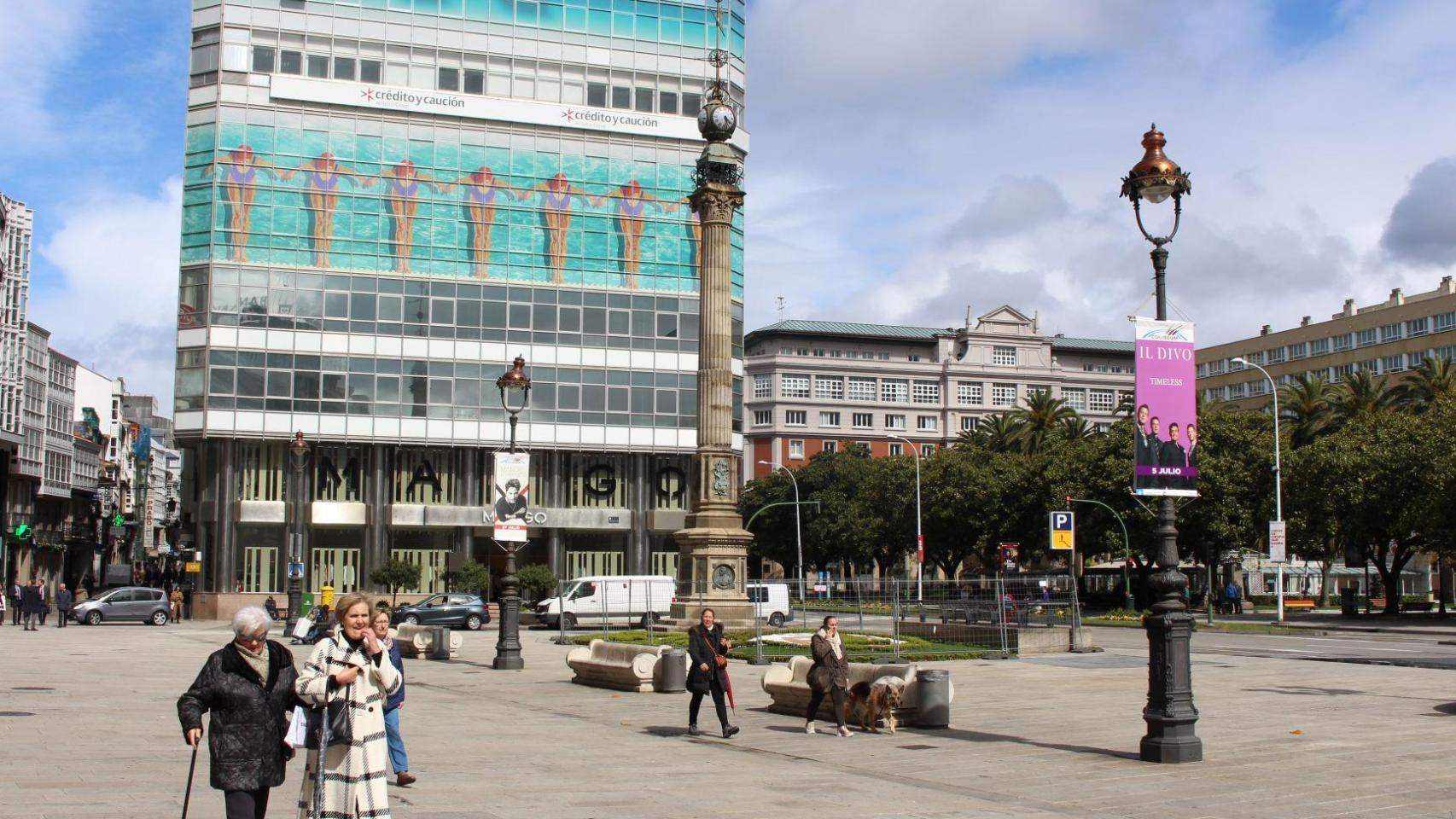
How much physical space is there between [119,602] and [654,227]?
2935 cm

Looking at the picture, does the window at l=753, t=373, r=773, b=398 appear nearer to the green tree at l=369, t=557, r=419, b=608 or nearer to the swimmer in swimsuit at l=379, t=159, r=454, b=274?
the swimmer in swimsuit at l=379, t=159, r=454, b=274

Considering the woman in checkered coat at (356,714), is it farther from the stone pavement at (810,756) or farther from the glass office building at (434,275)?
the glass office building at (434,275)

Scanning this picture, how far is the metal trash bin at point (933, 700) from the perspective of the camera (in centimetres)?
1748

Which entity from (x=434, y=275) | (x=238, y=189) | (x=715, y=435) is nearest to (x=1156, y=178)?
(x=715, y=435)

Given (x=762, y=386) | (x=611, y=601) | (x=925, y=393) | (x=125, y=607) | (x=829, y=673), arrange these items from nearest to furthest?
(x=829, y=673) → (x=611, y=601) → (x=125, y=607) → (x=762, y=386) → (x=925, y=393)

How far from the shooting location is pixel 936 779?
13148 mm

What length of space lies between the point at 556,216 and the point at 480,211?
3.64m

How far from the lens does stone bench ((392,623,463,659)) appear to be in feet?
107

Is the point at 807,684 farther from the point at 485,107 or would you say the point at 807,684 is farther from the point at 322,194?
the point at 485,107

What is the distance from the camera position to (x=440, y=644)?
106 ft

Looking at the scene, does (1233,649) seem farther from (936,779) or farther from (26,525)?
(26,525)

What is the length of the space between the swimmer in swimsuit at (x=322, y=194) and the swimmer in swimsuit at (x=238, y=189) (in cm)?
204

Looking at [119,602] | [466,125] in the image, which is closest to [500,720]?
[119,602]

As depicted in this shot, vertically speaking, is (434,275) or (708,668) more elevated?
(434,275)
